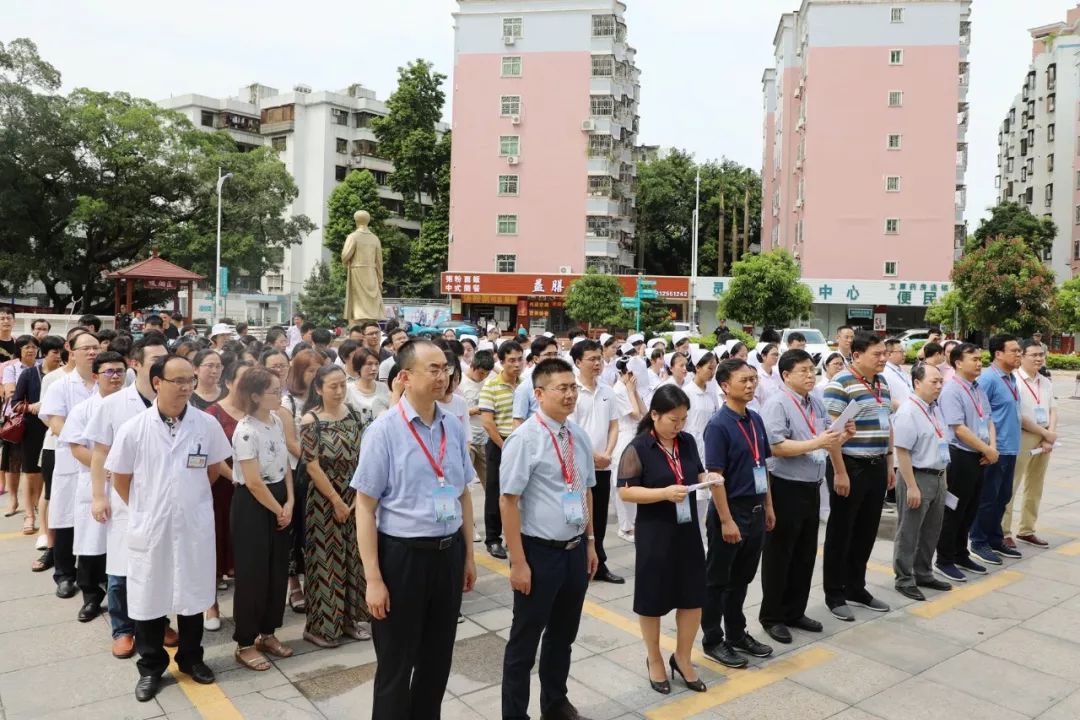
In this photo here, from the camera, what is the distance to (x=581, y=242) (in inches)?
1517

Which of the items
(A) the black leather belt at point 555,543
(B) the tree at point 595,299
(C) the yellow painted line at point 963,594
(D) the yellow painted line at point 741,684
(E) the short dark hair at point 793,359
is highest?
(B) the tree at point 595,299

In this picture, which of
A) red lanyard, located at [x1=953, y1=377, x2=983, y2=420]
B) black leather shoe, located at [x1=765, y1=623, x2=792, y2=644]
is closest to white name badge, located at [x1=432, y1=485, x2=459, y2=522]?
black leather shoe, located at [x1=765, y1=623, x2=792, y2=644]

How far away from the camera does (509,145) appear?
38812 mm

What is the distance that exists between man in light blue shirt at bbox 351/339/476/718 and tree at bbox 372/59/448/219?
40.8 m

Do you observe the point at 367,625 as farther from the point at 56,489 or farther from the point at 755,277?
the point at 755,277

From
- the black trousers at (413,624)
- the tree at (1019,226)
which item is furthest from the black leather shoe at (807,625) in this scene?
the tree at (1019,226)

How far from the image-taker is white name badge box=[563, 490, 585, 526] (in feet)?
11.5

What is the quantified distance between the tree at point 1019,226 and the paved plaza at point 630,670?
4231 cm

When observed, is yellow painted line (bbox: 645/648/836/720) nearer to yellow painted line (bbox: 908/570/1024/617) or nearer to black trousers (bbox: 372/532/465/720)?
yellow painted line (bbox: 908/570/1024/617)

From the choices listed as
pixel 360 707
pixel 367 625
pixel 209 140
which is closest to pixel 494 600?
pixel 367 625

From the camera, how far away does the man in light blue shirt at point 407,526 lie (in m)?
3.10

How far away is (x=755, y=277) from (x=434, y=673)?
27.1m

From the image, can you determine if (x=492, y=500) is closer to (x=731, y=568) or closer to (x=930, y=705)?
(x=731, y=568)

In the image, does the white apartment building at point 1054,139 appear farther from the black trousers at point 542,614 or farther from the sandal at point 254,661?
the sandal at point 254,661
